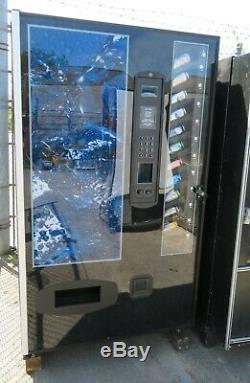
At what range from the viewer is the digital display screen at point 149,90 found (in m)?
1.75

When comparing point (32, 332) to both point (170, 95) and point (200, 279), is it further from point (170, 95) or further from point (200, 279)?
point (170, 95)

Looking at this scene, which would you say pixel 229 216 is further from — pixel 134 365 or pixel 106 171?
pixel 134 365

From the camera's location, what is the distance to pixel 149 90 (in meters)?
1.75

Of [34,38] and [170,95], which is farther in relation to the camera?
[170,95]

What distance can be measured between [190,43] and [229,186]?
2.50ft

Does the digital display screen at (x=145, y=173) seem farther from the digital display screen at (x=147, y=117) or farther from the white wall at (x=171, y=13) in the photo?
the white wall at (x=171, y=13)

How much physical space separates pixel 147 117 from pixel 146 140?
0.11 m

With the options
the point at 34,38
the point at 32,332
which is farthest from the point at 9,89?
the point at 32,332

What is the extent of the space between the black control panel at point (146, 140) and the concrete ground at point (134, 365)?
929mm

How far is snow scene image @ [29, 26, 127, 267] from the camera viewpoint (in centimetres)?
162

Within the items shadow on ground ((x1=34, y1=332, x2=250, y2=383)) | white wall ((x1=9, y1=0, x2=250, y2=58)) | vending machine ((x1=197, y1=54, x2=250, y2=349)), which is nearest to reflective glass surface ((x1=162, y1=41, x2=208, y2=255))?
vending machine ((x1=197, y1=54, x2=250, y2=349))

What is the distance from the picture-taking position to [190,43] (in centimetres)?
179

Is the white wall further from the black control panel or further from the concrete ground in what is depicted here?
the concrete ground

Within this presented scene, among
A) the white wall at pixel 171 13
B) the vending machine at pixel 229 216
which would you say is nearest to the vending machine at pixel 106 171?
the vending machine at pixel 229 216
